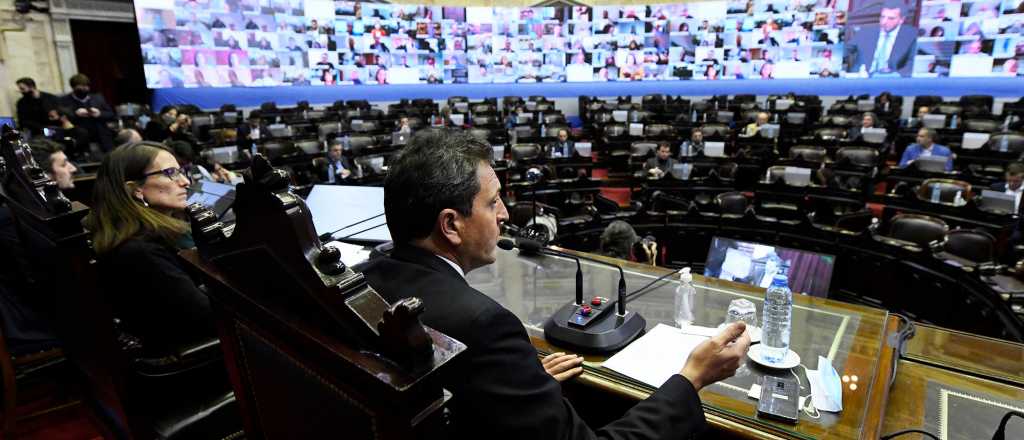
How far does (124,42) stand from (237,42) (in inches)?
87.0

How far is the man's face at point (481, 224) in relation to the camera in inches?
49.7

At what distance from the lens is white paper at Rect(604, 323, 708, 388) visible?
1.49 metres

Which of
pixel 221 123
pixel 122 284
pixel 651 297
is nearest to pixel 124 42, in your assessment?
pixel 221 123

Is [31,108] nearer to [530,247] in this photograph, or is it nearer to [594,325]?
[530,247]

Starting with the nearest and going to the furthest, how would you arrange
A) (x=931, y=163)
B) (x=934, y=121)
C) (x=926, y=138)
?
(x=931, y=163) < (x=926, y=138) < (x=934, y=121)

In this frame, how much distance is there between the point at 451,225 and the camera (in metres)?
1.25

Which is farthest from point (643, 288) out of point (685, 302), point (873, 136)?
point (873, 136)

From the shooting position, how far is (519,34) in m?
15.3

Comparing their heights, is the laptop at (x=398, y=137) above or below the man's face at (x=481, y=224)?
below

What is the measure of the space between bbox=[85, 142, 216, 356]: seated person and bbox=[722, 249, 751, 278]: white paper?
2.06 metres

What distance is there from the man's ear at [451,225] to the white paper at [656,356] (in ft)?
1.91

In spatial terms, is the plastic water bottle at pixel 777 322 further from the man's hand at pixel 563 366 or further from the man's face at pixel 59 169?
the man's face at pixel 59 169

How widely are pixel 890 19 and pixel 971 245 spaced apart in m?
11.4

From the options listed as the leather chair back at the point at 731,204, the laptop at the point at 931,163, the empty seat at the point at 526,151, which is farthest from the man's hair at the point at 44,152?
the laptop at the point at 931,163
